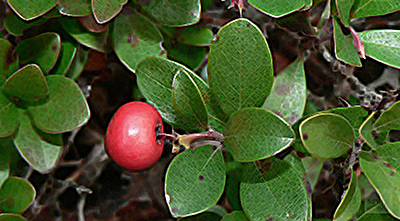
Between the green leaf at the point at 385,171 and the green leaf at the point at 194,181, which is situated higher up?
the green leaf at the point at 385,171

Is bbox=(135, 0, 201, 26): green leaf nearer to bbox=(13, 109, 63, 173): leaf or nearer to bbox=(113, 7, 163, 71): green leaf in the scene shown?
bbox=(113, 7, 163, 71): green leaf

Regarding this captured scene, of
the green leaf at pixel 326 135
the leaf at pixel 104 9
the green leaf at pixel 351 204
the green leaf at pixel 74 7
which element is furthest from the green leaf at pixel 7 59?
the green leaf at pixel 351 204

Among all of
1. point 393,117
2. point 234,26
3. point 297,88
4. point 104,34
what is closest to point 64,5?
point 104,34

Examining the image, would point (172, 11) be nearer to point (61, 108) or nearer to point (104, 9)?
point (104, 9)

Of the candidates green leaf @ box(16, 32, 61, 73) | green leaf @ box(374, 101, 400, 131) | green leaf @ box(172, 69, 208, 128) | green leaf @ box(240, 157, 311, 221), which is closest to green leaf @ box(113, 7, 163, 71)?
green leaf @ box(16, 32, 61, 73)

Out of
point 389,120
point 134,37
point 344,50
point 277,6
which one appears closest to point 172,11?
point 134,37

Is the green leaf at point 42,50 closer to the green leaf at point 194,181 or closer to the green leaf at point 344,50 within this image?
the green leaf at point 194,181

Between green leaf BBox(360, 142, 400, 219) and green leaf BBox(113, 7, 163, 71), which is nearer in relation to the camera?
green leaf BBox(360, 142, 400, 219)
